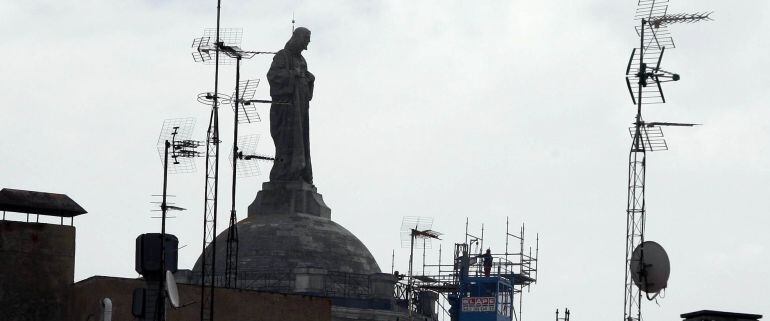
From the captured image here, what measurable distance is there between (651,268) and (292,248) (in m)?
39.5

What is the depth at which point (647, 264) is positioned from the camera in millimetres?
68000

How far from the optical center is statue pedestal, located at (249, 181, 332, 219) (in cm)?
11006

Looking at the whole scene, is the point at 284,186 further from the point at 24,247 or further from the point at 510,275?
the point at 24,247

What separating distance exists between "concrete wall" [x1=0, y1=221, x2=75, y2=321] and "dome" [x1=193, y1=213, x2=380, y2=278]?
2152 centimetres

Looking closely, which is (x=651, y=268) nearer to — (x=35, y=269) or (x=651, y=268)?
(x=651, y=268)

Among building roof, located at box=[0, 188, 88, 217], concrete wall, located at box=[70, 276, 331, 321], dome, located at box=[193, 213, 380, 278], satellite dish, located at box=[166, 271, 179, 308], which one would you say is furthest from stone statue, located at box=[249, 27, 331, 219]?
satellite dish, located at box=[166, 271, 179, 308]

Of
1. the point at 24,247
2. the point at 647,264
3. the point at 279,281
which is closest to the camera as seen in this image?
the point at 647,264

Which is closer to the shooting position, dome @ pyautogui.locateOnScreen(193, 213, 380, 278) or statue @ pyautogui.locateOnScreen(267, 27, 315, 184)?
dome @ pyautogui.locateOnScreen(193, 213, 380, 278)

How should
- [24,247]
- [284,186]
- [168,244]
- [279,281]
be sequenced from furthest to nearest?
[284,186] → [279,281] → [24,247] → [168,244]

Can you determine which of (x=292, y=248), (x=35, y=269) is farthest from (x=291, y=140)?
(x=35, y=269)

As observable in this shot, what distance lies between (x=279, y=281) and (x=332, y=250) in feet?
12.1

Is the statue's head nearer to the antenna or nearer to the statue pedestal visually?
the statue pedestal

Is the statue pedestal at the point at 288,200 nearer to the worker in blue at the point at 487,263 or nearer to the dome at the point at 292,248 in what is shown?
the dome at the point at 292,248

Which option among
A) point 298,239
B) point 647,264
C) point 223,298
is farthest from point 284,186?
point 647,264
